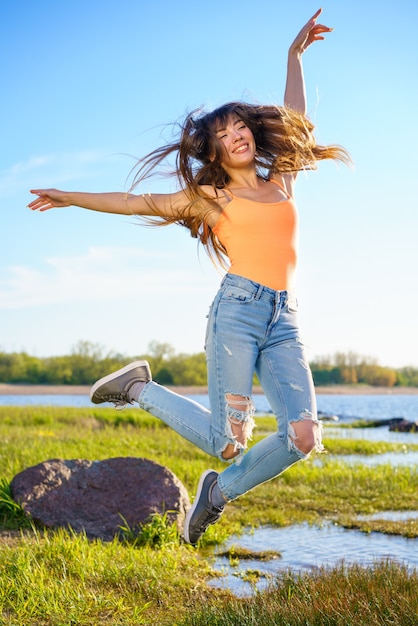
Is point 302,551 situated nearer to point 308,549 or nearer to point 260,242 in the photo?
point 308,549

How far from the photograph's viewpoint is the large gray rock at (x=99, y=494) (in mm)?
6664

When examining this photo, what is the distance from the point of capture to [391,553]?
6301 mm

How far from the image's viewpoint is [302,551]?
6.48m

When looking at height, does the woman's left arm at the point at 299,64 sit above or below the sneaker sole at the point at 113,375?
above

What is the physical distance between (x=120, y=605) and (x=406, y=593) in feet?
5.64

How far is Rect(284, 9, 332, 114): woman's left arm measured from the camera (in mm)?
5375

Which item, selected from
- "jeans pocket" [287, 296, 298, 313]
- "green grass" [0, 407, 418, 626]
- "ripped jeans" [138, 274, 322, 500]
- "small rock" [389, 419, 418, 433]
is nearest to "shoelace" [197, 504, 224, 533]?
"ripped jeans" [138, 274, 322, 500]

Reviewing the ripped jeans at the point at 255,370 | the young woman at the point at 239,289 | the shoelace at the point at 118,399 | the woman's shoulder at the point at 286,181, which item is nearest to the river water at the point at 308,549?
the young woman at the point at 239,289

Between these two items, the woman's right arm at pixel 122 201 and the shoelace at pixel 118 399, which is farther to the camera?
the shoelace at pixel 118 399

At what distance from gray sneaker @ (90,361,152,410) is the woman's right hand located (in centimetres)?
113

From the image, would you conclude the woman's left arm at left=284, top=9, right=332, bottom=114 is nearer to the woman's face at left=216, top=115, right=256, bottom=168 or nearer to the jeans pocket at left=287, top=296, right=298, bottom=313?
the woman's face at left=216, top=115, right=256, bottom=168

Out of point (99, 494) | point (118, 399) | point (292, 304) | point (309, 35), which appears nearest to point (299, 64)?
point (309, 35)

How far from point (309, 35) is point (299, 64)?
29 centimetres

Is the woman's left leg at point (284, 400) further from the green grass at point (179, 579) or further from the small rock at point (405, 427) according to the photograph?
the small rock at point (405, 427)
